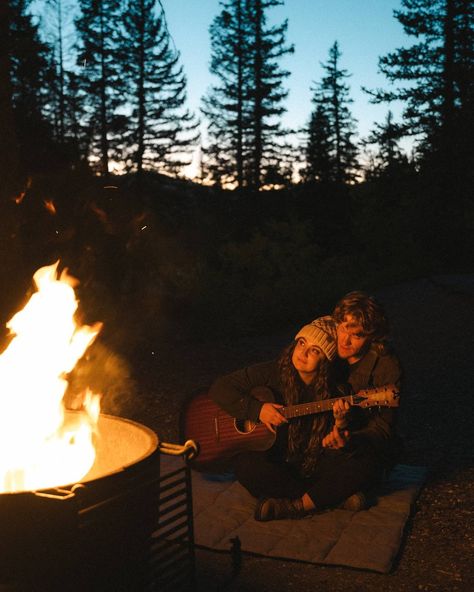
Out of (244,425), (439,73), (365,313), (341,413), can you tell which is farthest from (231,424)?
(439,73)

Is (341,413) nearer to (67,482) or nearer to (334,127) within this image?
(67,482)

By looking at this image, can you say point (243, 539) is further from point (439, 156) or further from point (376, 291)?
point (439, 156)

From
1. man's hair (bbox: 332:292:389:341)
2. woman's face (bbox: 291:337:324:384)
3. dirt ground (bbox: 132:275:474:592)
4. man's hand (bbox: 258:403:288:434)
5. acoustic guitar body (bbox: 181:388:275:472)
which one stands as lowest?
dirt ground (bbox: 132:275:474:592)

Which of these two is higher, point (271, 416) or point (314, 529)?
point (271, 416)

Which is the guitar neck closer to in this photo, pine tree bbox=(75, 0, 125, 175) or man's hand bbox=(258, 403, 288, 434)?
man's hand bbox=(258, 403, 288, 434)

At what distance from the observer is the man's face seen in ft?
12.0

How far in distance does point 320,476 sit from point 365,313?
37.2 inches

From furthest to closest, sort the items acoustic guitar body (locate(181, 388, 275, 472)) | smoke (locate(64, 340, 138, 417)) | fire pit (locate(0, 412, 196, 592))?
smoke (locate(64, 340, 138, 417)) → acoustic guitar body (locate(181, 388, 275, 472)) → fire pit (locate(0, 412, 196, 592))

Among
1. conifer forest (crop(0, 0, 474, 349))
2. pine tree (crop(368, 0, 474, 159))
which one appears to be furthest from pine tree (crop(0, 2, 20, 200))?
pine tree (crop(368, 0, 474, 159))

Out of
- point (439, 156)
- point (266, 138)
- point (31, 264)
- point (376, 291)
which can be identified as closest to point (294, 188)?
point (266, 138)

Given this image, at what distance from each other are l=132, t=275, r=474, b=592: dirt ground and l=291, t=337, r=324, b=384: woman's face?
38.2 inches

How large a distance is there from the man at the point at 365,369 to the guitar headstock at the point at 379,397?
0.26 feet

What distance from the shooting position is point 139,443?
2.91m

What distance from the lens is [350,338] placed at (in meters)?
3.70
